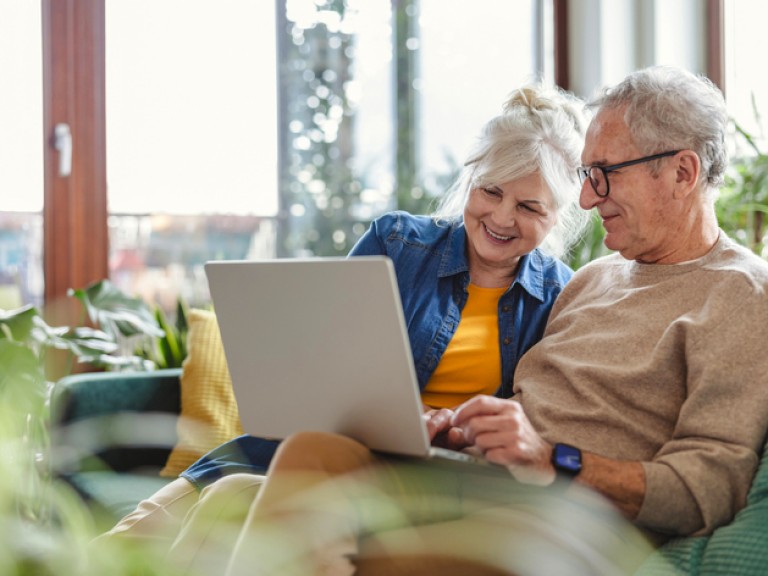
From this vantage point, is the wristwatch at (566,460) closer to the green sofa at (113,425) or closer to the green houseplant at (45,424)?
the green houseplant at (45,424)

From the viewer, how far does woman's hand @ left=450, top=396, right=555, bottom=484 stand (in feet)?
4.50

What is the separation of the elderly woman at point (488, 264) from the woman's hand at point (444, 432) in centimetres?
15

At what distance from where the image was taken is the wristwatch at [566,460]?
141 cm

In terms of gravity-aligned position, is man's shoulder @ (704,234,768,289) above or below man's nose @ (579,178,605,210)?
below

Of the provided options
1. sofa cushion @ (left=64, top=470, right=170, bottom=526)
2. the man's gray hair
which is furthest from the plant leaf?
the man's gray hair

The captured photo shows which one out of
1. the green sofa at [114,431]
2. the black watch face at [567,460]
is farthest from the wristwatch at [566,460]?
the green sofa at [114,431]

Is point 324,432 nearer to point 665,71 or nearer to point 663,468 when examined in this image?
point 663,468

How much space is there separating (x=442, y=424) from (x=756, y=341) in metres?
0.55

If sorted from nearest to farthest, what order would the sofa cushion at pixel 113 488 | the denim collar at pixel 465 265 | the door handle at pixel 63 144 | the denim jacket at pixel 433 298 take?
the denim jacket at pixel 433 298, the denim collar at pixel 465 265, the sofa cushion at pixel 113 488, the door handle at pixel 63 144

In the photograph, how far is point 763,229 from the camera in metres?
3.04

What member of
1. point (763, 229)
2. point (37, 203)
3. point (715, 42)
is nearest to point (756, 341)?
point (763, 229)

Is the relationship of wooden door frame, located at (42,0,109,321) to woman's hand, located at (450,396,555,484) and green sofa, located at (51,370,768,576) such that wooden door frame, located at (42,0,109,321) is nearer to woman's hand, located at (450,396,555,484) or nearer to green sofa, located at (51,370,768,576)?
green sofa, located at (51,370,768,576)

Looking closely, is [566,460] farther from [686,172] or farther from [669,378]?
[686,172]

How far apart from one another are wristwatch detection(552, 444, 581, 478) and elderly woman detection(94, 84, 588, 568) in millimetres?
446
